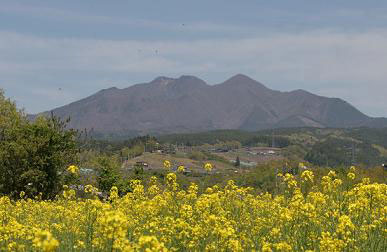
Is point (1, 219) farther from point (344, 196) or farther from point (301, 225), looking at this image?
point (344, 196)

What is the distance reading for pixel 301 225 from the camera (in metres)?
10.7

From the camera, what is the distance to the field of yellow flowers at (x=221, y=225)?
8750 millimetres

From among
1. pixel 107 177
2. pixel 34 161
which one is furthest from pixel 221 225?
pixel 107 177

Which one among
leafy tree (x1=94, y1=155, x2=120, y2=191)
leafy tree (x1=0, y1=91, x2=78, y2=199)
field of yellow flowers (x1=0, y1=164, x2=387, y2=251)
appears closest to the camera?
field of yellow flowers (x1=0, y1=164, x2=387, y2=251)

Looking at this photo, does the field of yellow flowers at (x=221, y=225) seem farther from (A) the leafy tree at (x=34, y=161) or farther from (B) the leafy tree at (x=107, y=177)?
(B) the leafy tree at (x=107, y=177)

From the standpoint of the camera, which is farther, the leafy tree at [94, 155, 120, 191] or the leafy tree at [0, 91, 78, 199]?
the leafy tree at [94, 155, 120, 191]

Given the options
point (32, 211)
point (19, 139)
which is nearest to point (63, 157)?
point (19, 139)

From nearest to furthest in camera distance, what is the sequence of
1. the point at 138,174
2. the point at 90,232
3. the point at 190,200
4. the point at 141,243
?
the point at 141,243 → the point at 90,232 → the point at 190,200 → the point at 138,174

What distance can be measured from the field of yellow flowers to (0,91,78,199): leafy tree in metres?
21.2

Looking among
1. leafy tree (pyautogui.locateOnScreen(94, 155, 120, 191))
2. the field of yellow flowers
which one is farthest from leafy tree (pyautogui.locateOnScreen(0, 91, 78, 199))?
the field of yellow flowers

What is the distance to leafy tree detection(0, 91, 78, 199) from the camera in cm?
3512

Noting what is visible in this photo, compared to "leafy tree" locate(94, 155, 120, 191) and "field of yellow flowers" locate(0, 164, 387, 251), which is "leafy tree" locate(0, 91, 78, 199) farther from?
"field of yellow flowers" locate(0, 164, 387, 251)

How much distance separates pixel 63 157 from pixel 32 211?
66.1ft

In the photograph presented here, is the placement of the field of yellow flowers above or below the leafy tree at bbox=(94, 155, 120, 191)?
above
